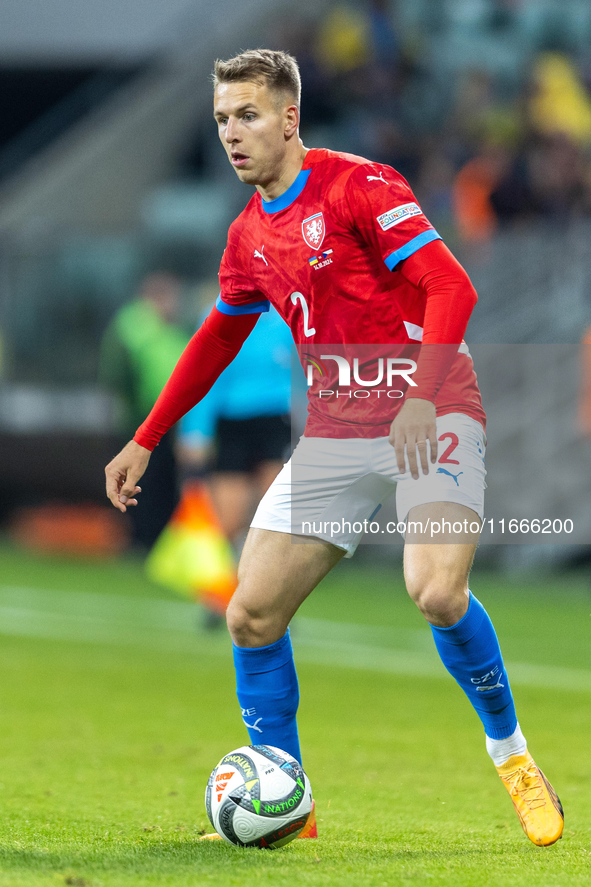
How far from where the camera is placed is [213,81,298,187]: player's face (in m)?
3.64

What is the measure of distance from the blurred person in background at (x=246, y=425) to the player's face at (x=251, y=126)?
4.57 metres

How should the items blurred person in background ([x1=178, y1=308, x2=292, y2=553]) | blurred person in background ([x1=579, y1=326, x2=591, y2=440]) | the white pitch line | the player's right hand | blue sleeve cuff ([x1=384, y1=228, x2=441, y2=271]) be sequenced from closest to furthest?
1. blue sleeve cuff ([x1=384, y1=228, x2=441, y2=271])
2. the player's right hand
3. the white pitch line
4. blurred person in background ([x1=178, y1=308, x2=292, y2=553])
5. blurred person in background ([x1=579, y1=326, x2=591, y2=440])

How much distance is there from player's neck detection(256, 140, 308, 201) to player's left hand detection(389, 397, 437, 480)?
2.72 ft

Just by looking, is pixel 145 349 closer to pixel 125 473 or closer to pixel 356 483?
pixel 125 473

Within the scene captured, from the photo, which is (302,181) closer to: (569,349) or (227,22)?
(569,349)

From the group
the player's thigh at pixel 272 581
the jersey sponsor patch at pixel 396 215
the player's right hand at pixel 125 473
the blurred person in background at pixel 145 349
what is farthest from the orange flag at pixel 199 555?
the jersey sponsor patch at pixel 396 215

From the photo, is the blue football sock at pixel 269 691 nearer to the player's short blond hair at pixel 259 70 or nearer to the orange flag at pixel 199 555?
the player's short blond hair at pixel 259 70

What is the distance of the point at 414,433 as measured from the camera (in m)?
3.30

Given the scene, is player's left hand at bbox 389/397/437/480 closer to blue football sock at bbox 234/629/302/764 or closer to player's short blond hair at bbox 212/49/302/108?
blue football sock at bbox 234/629/302/764

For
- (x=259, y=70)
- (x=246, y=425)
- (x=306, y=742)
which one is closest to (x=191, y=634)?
(x=246, y=425)

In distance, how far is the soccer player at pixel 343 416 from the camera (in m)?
3.55

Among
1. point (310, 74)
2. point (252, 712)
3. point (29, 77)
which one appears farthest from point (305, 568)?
point (29, 77)

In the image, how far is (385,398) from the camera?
3.77m

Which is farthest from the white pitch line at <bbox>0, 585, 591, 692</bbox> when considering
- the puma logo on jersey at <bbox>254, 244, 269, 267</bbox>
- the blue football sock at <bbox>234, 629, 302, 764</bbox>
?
the puma logo on jersey at <bbox>254, 244, 269, 267</bbox>
